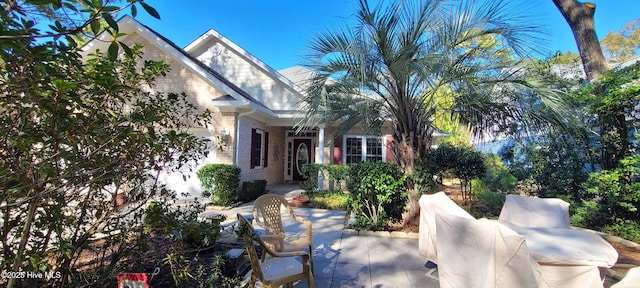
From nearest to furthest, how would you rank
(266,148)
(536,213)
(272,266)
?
(272,266), (536,213), (266,148)

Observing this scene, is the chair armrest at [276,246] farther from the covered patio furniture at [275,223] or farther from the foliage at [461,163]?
the foliage at [461,163]

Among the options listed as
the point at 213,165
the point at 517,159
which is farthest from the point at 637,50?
the point at 213,165

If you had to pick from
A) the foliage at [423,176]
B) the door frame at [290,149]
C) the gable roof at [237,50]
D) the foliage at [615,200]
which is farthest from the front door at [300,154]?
the foliage at [615,200]

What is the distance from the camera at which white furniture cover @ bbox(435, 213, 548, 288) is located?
2.05 metres

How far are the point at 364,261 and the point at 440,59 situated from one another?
3361 millimetres

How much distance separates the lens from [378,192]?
17.6 feet

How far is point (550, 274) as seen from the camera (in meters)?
2.67

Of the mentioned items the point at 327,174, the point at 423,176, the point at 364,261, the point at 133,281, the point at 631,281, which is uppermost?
the point at 423,176

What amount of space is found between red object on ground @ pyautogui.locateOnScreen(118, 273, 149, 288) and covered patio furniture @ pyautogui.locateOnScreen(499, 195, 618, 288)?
3471 mm

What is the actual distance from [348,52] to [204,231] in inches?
135

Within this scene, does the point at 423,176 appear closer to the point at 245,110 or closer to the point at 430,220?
the point at 430,220

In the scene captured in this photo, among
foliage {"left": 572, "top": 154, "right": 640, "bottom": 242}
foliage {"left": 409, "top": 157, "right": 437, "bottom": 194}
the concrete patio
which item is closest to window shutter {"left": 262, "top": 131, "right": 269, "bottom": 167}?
the concrete patio

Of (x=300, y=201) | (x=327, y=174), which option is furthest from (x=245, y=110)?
(x=327, y=174)

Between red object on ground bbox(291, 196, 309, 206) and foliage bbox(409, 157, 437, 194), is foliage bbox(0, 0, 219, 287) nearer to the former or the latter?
foliage bbox(409, 157, 437, 194)
